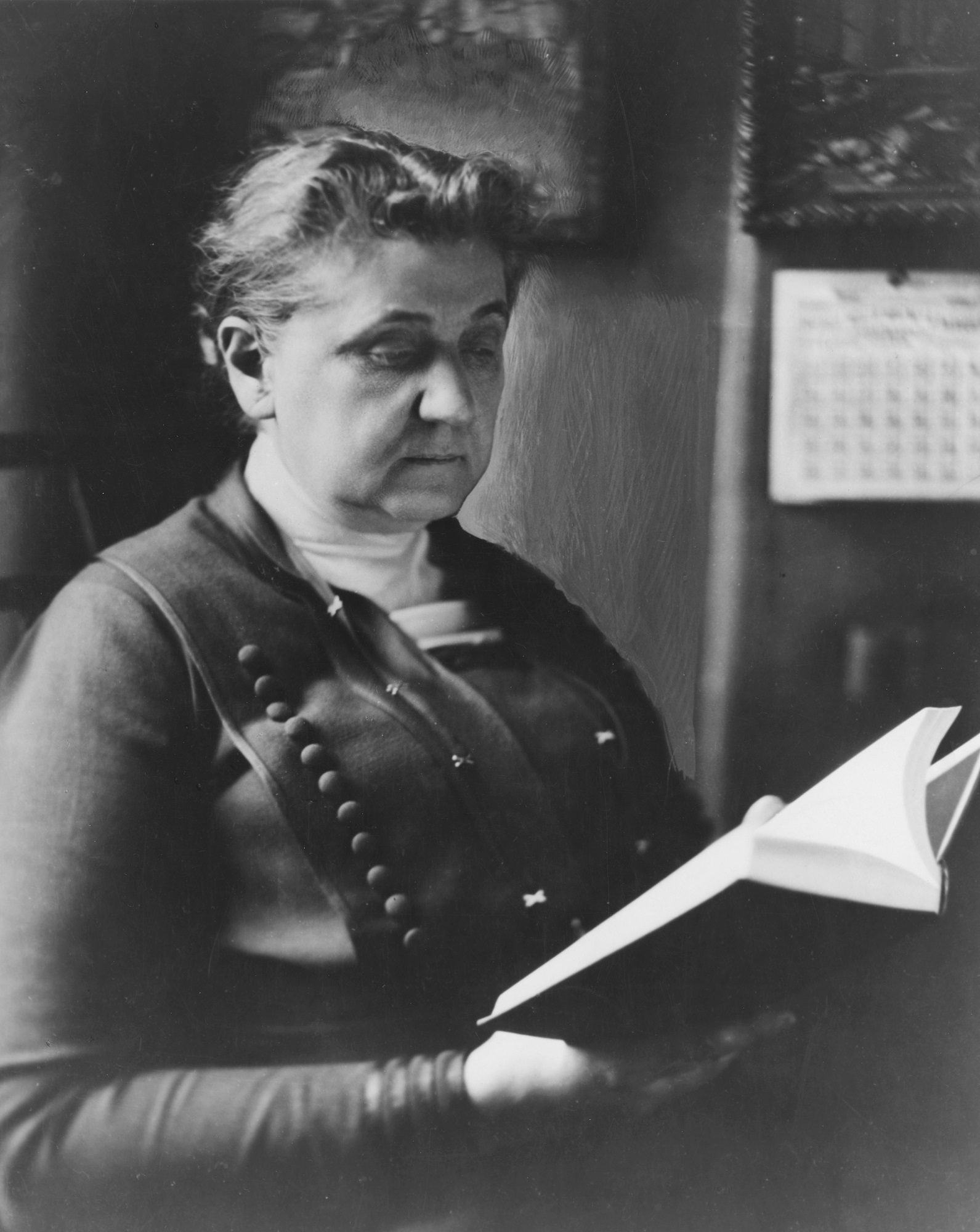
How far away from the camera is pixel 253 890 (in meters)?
1.33

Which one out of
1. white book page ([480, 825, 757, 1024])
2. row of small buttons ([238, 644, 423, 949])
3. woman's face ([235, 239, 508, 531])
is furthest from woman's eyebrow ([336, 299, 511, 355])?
white book page ([480, 825, 757, 1024])

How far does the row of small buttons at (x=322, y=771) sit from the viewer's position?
1322 millimetres

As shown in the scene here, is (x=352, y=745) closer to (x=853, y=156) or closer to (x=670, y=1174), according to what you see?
(x=670, y=1174)

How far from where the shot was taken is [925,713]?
56.1 inches

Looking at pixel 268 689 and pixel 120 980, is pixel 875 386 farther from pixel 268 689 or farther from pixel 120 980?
pixel 120 980

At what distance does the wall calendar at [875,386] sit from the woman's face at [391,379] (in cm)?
38

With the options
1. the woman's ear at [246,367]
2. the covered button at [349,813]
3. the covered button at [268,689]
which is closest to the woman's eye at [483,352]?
the woman's ear at [246,367]

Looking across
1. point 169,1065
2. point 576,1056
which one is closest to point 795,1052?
point 576,1056

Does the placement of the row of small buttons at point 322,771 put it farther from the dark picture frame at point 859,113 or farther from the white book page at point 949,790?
the dark picture frame at point 859,113

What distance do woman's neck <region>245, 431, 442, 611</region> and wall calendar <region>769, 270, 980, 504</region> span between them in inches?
18.6

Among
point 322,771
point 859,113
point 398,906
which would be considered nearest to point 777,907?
point 398,906

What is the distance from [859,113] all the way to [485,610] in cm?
81

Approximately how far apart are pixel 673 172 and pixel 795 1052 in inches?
44.8

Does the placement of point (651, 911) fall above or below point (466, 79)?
below
